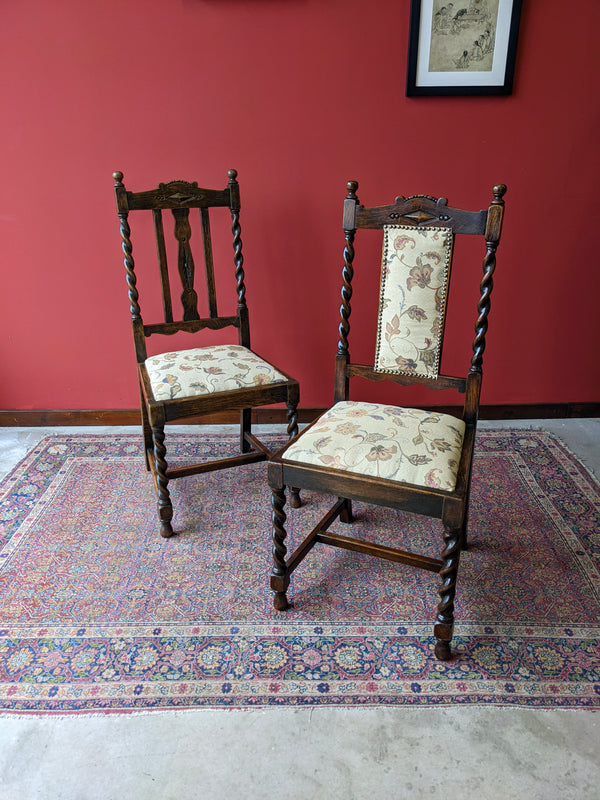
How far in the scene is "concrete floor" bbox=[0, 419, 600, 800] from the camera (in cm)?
130

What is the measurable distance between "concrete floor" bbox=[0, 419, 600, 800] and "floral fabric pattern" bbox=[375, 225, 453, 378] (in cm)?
100

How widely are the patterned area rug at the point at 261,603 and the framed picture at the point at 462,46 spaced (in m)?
1.72

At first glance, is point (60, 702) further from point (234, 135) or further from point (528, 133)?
point (528, 133)

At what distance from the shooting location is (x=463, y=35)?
97.0 inches

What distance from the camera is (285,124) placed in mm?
2604

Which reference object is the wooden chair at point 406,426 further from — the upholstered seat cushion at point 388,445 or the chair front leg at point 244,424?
the chair front leg at point 244,424

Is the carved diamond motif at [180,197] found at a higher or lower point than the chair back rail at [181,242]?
higher

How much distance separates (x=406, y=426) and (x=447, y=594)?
485 millimetres

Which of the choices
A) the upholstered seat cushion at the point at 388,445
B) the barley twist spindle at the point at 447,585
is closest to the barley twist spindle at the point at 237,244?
the upholstered seat cushion at the point at 388,445

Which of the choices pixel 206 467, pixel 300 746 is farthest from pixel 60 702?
pixel 206 467

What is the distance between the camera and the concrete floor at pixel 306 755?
4.26 feet

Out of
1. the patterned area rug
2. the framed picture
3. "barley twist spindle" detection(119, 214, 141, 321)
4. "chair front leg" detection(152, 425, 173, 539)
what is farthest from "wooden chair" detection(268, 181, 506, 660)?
the framed picture

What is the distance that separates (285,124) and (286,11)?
0.44m

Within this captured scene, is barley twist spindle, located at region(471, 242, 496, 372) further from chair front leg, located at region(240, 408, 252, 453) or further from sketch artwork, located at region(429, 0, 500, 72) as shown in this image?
sketch artwork, located at region(429, 0, 500, 72)
